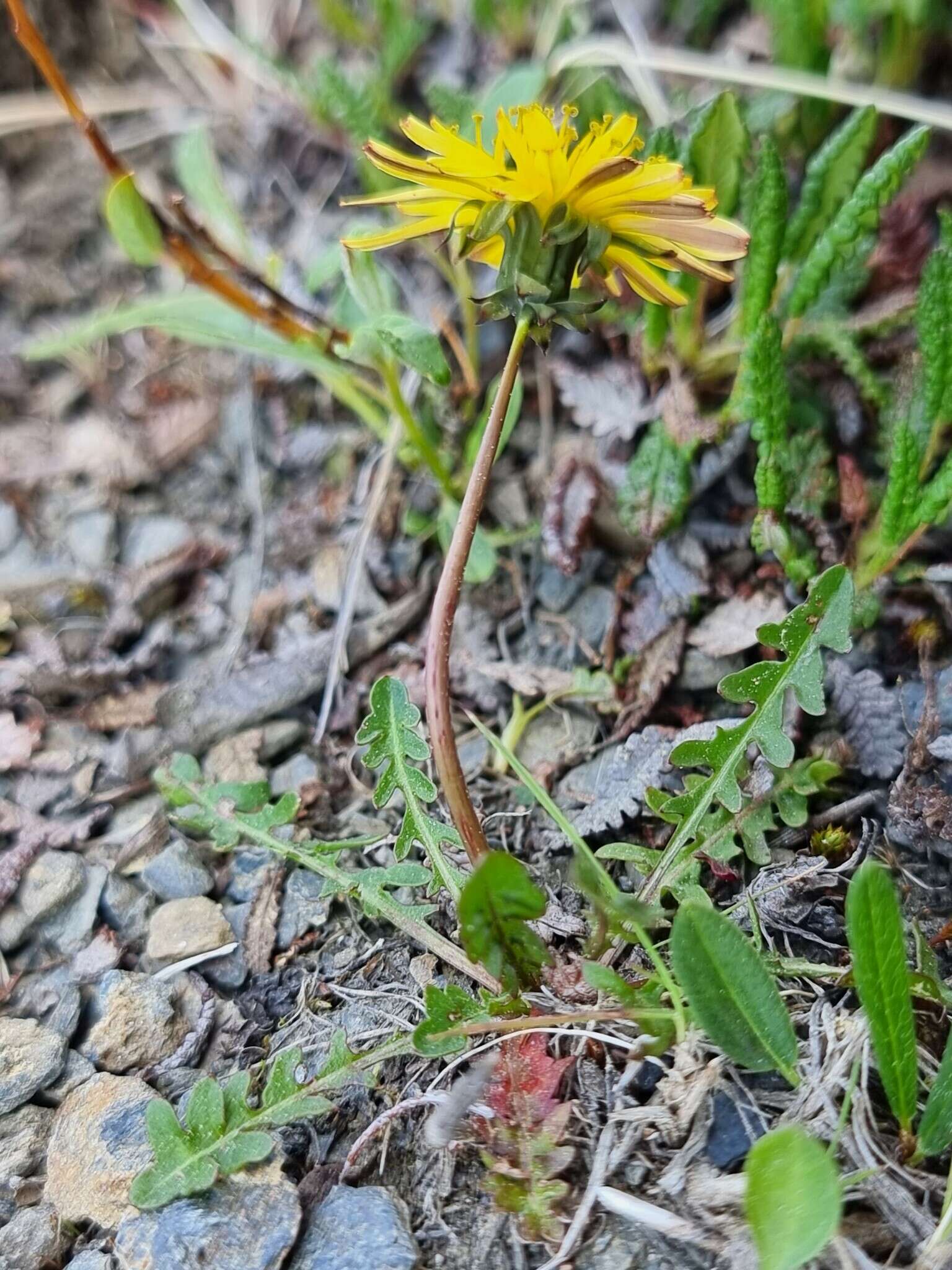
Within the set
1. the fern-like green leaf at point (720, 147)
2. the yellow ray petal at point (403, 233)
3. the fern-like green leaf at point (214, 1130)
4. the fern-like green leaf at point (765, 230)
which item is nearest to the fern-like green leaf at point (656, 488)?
the fern-like green leaf at point (765, 230)

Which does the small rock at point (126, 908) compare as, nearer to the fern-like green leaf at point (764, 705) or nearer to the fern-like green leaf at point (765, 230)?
the fern-like green leaf at point (764, 705)

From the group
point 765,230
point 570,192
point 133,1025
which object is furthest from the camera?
point 765,230

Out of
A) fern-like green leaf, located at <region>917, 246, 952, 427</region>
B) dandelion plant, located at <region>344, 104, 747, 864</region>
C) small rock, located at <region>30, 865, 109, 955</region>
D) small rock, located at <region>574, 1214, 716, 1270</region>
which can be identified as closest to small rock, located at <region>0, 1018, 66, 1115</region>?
small rock, located at <region>30, 865, 109, 955</region>

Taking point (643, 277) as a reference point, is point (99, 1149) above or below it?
below

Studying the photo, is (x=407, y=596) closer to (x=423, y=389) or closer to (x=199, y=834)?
(x=423, y=389)

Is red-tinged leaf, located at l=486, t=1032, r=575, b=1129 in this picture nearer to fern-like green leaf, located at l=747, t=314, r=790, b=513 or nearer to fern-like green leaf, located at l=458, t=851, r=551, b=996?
fern-like green leaf, located at l=458, t=851, r=551, b=996

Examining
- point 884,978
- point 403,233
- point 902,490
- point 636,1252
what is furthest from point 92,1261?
point 902,490

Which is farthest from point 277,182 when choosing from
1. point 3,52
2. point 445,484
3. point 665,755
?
point 665,755

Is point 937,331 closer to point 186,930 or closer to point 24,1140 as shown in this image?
point 186,930
